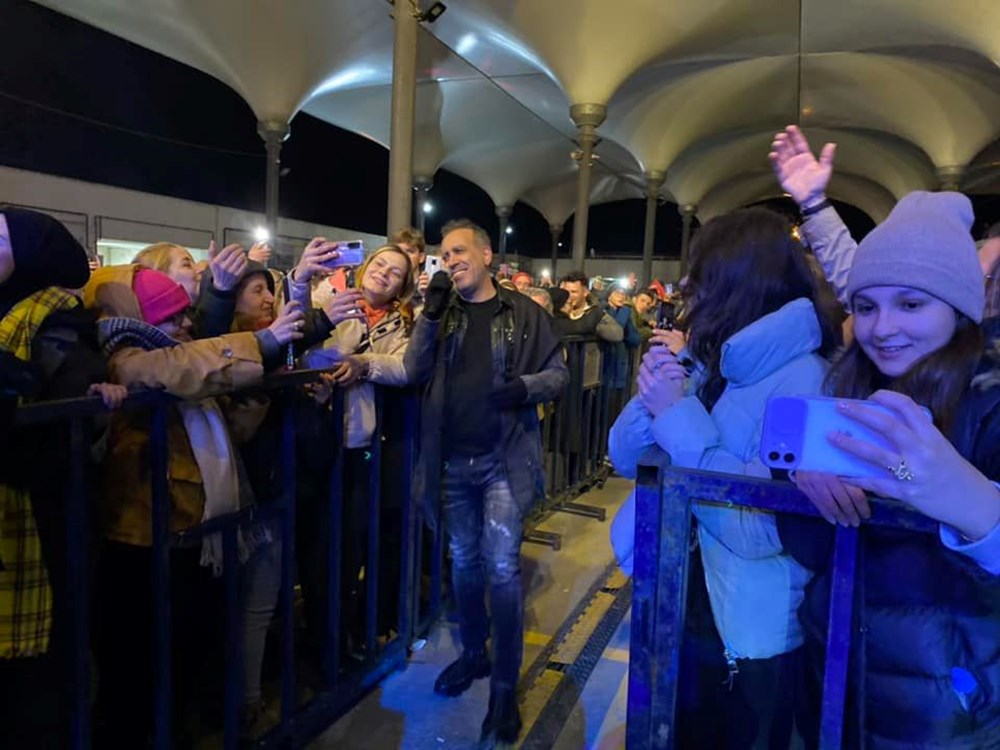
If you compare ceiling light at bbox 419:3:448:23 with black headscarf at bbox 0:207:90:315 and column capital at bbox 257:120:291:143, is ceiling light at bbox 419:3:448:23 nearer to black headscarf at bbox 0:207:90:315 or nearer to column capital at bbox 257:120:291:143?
black headscarf at bbox 0:207:90:315

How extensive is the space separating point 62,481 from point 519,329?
168 cm

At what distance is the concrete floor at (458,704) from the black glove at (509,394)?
1.27 meters

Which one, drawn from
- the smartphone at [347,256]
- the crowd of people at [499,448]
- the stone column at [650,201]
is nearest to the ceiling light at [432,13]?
the crowd of people at [499,448]

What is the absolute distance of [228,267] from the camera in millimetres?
2275

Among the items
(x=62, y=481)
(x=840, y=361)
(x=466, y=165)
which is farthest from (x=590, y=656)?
(x=466, y=165)

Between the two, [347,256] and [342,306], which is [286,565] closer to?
[342,306]

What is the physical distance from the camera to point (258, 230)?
13.2 metres

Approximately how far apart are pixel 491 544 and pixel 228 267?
4.74 feet

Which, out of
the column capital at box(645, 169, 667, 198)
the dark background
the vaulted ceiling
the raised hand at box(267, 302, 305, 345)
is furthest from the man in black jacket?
the column capital at box(645, 169, 667, 198)

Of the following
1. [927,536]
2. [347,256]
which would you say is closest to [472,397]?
[347,256]

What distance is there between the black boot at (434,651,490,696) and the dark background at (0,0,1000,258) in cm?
507

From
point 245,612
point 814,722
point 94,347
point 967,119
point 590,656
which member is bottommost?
point 590,656

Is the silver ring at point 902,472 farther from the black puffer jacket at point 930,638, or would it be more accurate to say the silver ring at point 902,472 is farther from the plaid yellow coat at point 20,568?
the plaid yellow coat at point 20,568

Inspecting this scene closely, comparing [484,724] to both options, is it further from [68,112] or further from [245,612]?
[68,112]
